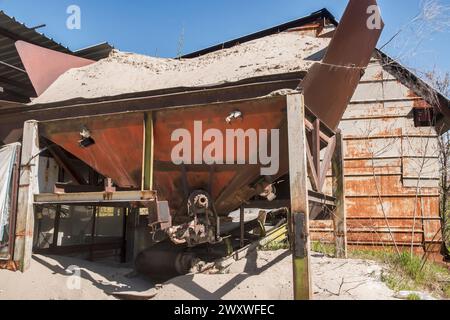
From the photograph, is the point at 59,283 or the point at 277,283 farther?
the point at 59,283

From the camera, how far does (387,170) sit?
8773 mm

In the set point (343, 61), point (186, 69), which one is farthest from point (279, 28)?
point (343, 61)

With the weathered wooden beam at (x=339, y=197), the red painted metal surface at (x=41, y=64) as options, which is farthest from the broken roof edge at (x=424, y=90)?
the red painted metal surface at (x=41, y=64)

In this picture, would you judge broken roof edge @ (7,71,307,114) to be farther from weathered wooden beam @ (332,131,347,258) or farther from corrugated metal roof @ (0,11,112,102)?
weathered wooden beam @ (332,131,347,258)

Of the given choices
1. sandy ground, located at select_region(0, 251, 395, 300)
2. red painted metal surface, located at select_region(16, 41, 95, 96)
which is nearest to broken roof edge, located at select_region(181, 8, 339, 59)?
red painted metal surface, located at select_region(16, 41, 95, 96)

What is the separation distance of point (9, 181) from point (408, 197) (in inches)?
291

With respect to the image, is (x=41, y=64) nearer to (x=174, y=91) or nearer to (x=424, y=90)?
(x=174, y=91)

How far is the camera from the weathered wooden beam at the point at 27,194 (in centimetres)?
617

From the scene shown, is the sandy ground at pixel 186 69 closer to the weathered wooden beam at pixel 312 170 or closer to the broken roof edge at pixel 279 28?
the weathered wooden beam at pixel 312 170

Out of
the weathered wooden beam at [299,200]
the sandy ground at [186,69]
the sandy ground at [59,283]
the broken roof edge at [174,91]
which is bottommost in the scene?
the sandy ground at [59,283]

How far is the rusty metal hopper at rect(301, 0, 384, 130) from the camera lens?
Answer: 4.78 metres

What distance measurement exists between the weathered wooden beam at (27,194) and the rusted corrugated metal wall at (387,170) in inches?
224

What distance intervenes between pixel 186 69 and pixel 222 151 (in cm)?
163

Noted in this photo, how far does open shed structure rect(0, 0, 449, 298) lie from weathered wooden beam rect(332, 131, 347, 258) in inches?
0.7
